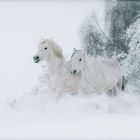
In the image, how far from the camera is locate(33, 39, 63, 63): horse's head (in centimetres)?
403

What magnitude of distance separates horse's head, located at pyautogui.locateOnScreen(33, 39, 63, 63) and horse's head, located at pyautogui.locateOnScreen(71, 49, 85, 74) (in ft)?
0.31

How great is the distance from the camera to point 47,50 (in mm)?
4094

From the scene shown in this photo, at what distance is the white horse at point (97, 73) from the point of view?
4.12 meters

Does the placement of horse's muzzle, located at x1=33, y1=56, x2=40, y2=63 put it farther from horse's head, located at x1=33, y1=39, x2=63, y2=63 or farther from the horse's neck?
the horse's neck

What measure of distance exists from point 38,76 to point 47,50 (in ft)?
0.52

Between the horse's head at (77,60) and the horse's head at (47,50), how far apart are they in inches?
3.8

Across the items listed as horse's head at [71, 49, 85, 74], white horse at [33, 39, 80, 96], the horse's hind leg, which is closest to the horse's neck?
white horse at [33, 39, 80, 96]

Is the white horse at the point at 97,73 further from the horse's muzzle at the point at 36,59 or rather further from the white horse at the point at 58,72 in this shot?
the horse's muzzle at the point at 36,59

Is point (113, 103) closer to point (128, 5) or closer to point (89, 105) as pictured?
point (89, 105)

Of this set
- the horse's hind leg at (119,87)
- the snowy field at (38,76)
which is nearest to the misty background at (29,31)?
the snowy field at (38,76)

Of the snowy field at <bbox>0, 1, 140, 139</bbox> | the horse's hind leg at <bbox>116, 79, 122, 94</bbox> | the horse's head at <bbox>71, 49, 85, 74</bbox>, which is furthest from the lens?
the horse's hind leg at <bbox>116, 79, 122, 94</bbox>

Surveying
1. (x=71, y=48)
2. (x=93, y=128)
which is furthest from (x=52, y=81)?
(x=93, y=128)

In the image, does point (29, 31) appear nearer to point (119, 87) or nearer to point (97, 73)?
point (97, 73)

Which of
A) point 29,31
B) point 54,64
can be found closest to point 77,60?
point 54,64
